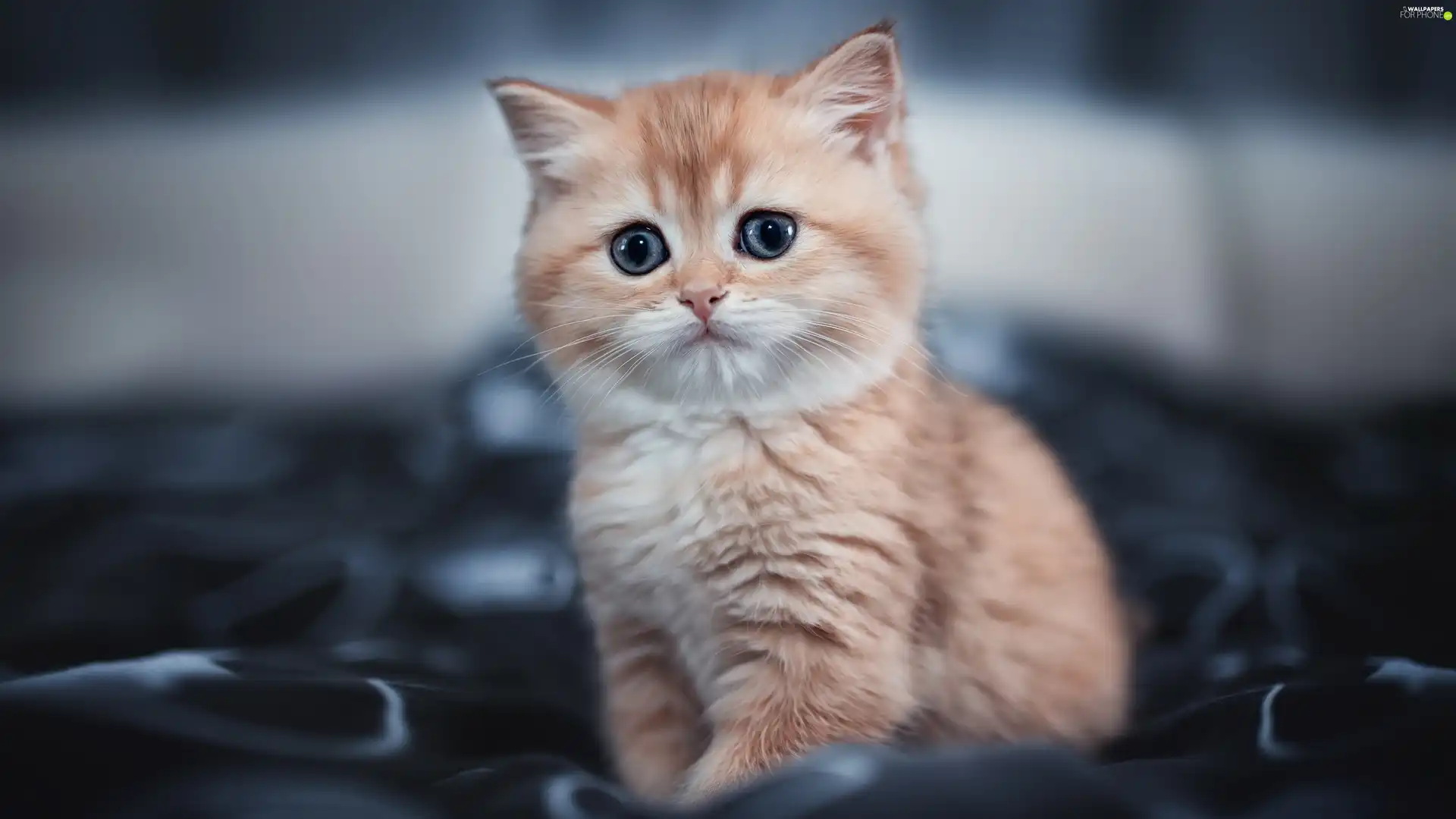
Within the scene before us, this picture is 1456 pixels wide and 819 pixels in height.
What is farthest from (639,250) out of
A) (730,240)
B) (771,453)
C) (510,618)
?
(510,618)

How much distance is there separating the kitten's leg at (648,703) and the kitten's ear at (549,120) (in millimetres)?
536

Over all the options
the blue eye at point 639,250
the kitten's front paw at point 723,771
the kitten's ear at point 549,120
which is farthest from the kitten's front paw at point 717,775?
the kitten's ear at point 549,120

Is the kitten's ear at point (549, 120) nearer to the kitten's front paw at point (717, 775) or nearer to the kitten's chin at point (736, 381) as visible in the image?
the kitten's chin at point (736, 381)

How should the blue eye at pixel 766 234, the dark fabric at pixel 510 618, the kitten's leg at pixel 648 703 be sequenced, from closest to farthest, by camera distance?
the dark fabric at pixel 510 618, the blue eye at pixel 766 234, the kitten's leg at pixel 648 703

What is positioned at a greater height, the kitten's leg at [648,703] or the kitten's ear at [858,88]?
the kitten's ear at [858,88]

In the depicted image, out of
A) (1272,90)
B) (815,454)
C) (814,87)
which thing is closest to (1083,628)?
(815,454)

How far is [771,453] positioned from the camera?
4.40 ft

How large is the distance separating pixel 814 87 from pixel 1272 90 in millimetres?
1269

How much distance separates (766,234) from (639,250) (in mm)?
141

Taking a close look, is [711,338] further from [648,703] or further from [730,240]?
[648,703]

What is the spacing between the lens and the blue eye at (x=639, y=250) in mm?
1329

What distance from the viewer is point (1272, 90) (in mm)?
2229

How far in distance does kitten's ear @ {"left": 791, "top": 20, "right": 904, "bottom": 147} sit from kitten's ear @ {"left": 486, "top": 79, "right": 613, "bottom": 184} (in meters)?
0.24

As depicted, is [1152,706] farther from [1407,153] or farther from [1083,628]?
[1407,153]
